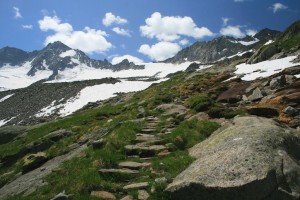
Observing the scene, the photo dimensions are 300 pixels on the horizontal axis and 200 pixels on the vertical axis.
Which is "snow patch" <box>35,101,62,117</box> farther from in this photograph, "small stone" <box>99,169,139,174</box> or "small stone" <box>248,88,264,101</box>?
"small stone" <box>99,169,139,174</box>

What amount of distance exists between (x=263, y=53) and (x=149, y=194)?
167 ft

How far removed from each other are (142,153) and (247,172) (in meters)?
6.64

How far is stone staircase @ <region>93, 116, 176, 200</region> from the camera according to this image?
41.3 feet

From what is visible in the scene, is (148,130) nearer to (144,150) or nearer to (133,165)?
(144,150)

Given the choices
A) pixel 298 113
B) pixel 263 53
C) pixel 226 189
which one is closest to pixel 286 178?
pixel 226 189

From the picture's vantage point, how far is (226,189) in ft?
33.9

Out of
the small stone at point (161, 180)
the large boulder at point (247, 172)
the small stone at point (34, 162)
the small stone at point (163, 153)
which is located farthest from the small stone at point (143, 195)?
the small stone at point (34, 162)

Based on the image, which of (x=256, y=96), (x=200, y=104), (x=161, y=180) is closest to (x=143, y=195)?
(x=161, y=180)

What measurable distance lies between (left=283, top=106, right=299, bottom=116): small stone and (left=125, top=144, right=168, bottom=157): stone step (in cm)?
754

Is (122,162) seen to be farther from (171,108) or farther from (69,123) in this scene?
(69,123)

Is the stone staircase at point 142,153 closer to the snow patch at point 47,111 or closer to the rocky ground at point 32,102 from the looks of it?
the snow patch at point 47,111

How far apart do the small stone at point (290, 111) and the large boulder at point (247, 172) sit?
6.22 metres

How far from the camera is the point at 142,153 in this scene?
16.5 meters

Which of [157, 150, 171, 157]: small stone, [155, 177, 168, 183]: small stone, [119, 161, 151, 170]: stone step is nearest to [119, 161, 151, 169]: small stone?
[119, 161, 151, 170]: stone step
